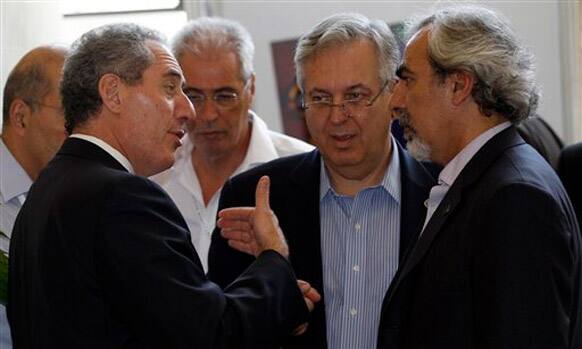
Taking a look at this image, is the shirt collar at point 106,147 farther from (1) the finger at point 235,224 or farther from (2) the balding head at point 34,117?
(2) the balding head at point 34,117

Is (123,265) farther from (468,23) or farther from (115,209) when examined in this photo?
(468,23)

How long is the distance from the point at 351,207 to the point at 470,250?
0.70 m

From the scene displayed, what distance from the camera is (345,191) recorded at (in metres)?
2.75

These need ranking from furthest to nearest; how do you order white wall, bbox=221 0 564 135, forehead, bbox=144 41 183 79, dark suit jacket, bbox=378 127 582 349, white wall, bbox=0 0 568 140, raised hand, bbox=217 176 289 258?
white wall, bbox=221 0 564 135, white wall, bbox=0 0 568 140, raised hand, bbox=217 176 289 258, forehead, bbox=144 41 183 79, dark suit jacket, bbox=378 127 582 349

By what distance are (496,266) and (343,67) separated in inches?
36.1

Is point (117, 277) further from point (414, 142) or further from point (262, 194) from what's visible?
point (414, 142)

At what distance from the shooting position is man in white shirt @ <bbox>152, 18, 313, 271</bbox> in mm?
3398

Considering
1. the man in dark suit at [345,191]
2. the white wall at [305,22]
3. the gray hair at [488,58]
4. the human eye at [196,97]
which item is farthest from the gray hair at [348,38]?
the white wall at [305,22]

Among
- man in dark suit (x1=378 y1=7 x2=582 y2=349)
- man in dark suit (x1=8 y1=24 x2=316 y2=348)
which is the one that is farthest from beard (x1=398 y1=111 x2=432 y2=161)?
man in dark suit (x1=8 y1=24 x2=316 y2=348)

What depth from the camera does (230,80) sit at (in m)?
3.42

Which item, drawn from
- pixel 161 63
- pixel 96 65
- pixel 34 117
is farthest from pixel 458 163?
pixel 34 117

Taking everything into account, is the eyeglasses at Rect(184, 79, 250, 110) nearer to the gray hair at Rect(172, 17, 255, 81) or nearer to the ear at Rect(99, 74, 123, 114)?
A: the gray hair at Rect(172, 17, 255, 81)

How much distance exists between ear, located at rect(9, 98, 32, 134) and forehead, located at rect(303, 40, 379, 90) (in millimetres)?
909

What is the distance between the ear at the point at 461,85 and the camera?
7.29 feet
